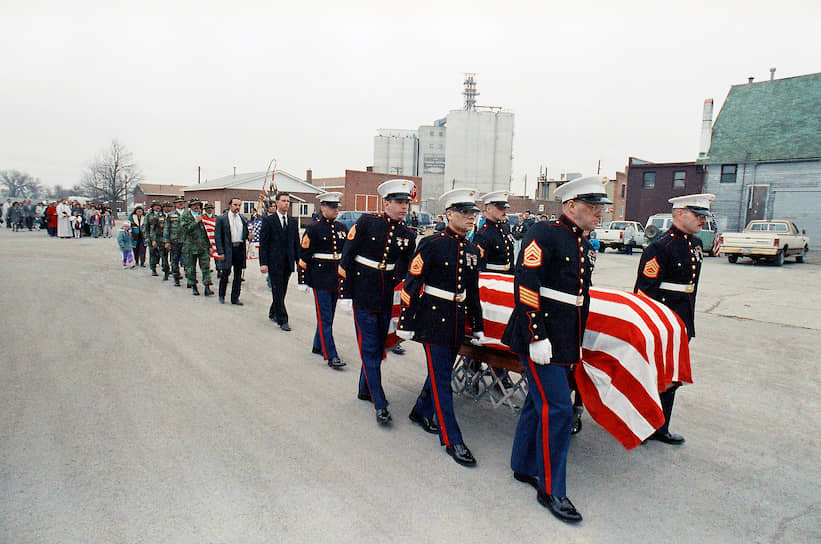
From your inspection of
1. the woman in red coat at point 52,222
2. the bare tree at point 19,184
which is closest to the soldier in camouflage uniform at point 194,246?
the woman in red coat at point 52,222

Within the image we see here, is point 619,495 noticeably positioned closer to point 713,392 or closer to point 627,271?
point 713,392

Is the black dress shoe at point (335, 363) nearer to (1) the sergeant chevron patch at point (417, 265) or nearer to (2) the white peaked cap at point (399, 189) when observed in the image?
(2) the white peaked cap at point (399, 189)

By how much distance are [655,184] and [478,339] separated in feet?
132

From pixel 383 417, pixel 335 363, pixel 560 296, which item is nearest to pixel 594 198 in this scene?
pixel 560 296

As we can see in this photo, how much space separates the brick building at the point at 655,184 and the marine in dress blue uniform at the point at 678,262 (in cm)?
3669

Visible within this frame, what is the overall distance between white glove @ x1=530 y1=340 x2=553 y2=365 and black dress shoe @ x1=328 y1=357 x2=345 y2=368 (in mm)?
3247

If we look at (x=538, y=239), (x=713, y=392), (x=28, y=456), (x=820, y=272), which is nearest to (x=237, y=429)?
(x=28, y=456)

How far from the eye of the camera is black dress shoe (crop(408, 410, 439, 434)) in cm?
441

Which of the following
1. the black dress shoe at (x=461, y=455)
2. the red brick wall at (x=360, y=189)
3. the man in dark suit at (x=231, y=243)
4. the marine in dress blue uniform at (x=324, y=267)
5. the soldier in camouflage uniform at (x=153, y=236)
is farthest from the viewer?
the red brick wall at (x=360, y=189)

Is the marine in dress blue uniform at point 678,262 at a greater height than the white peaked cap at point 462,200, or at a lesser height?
lesser

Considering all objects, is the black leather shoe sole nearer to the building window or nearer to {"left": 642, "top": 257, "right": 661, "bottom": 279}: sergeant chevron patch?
{"left": 642, "top": 257, "right": 661, "bottom": 279}: sergeant chevron patch

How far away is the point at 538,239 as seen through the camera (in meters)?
3.36

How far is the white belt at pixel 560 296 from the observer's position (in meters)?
3.35

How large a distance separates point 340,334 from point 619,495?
4.91 metres
